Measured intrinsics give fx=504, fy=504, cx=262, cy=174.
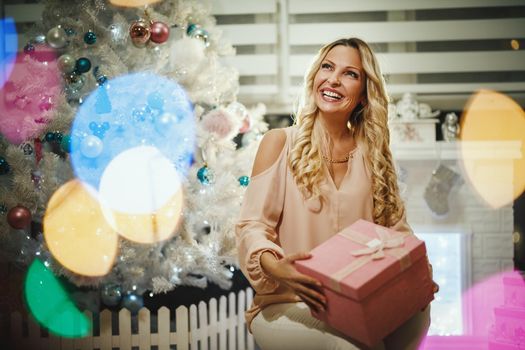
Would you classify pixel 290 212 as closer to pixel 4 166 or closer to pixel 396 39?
pixel 4 166

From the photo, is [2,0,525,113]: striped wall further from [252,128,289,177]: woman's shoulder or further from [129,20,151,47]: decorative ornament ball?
[252,128,289,177]: woman's shoulder

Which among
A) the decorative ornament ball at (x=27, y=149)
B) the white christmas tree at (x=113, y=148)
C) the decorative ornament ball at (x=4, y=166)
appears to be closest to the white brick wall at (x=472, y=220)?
the white christmas tree at (x=113, y=148)

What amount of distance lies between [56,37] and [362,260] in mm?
2062

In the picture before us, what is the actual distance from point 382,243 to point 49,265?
2062 millimetres

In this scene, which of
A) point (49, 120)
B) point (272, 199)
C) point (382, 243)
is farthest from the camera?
point (49, 120)

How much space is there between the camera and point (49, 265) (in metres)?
2.81

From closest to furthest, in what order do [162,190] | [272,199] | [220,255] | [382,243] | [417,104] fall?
[382,243] < [272,199] < [162,190] < [220,255] < [417,104]

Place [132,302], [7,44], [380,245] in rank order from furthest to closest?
1. [7,44]
2. [132,302]
3. [380,245]

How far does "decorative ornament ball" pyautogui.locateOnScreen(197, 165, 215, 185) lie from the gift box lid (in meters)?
1.57

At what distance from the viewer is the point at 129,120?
113 inches

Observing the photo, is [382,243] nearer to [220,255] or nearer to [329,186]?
[329,186]

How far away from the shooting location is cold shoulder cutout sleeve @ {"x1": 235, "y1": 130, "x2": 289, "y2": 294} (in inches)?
64.6

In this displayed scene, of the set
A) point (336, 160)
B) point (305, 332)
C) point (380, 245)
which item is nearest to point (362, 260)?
point (380, 245)

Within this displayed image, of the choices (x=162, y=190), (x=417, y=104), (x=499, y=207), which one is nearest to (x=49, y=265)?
(x=162, y=190)
